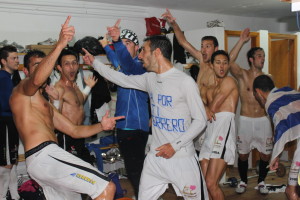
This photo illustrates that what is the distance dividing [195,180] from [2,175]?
99.2 inches

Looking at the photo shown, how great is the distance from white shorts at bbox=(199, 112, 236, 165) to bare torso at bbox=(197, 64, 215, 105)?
0.51 meters

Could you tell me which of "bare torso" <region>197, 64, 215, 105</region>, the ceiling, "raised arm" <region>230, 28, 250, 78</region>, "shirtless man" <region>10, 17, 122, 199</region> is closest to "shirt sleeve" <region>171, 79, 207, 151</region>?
"shirtless man" <region>10, 17, 122, 199</region>

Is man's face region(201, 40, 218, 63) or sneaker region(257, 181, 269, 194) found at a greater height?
man's face region(201, 40, 218, 63)

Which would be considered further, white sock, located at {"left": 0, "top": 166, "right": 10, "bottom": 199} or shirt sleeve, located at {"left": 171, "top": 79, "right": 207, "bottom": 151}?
white sock, located at {"left": 0, "top": 166, "right": 10, "bottom": 199}

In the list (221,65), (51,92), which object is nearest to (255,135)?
(221,65)

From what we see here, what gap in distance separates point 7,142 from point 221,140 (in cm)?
252

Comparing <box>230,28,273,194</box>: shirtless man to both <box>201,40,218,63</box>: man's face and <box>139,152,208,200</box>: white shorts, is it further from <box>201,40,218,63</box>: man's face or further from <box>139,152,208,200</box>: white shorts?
<box>139,152,208,200</box>: white shorts

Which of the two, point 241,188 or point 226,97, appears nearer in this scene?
point 226,97

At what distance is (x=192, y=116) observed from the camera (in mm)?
3248

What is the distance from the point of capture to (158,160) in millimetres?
3328

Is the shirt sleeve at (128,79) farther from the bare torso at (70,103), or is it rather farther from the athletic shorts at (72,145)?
the athletic shorts at (72,145)

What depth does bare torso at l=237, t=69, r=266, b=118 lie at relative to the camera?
571cm

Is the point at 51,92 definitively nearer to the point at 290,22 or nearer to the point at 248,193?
the point at 248,193

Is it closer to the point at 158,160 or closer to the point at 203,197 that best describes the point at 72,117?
the point at 158,160
